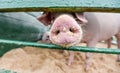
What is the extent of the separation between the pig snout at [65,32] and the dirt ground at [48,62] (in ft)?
3.94

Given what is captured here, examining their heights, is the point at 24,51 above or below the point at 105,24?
below

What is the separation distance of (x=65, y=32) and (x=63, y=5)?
0.08 meters

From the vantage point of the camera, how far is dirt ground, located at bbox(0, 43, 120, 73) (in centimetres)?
204

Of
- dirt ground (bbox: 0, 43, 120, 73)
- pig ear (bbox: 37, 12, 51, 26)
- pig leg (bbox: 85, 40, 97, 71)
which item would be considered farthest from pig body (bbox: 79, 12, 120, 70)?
pig ear (bbox: 37, 12, 51, 26)

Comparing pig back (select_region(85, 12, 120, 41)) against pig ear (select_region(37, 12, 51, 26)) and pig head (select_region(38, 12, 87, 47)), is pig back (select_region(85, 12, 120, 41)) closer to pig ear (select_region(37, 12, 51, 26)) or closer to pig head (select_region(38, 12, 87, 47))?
pig ear (select_region(37, 12, 51, 26))

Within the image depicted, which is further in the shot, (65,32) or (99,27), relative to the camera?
(99,27)

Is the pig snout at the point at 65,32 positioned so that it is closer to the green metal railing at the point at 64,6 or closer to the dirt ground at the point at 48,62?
the green metal railing at the point at 64,6

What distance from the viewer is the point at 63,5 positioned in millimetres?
701

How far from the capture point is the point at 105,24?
1.90 m

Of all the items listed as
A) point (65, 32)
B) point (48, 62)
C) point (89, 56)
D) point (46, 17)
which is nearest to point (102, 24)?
point (89, 56)

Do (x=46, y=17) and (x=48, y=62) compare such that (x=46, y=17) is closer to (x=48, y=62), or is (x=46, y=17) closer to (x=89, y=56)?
(x=89, y=56)

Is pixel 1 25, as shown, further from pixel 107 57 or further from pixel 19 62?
pixel 107 57

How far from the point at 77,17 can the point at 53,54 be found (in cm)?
149

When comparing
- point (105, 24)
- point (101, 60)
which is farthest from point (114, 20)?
point (101, 60)
